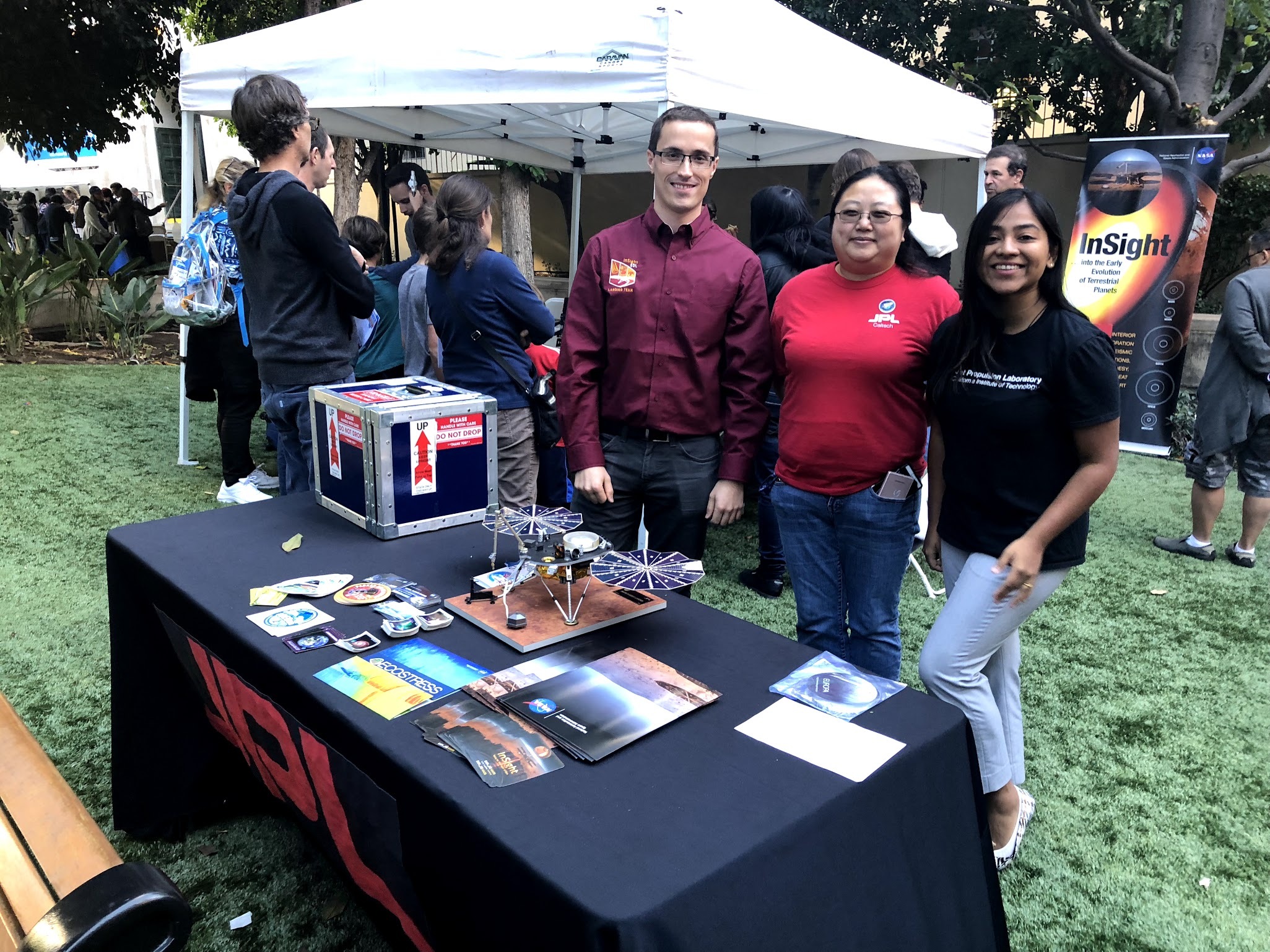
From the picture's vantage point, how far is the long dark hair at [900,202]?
6.27ft

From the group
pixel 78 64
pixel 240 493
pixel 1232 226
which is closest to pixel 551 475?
pixel 240 493

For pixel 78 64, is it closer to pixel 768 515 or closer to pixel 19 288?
pixel 19 288

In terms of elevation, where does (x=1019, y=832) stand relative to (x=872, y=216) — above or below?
below

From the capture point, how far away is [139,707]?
6.57ft

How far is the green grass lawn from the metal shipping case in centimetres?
37

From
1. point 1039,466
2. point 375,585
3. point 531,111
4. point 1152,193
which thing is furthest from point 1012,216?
point 1152,193

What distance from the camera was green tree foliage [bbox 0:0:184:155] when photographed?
10492 millimetres

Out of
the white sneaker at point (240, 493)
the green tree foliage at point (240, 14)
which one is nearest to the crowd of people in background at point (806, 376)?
the white sneaker at point (240, 493)

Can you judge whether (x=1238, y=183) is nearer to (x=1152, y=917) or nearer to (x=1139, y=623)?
(x=1139, y=623)

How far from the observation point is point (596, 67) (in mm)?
3201

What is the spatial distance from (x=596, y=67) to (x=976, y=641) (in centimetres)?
246

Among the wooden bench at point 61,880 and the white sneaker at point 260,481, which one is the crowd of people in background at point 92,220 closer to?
the white sneaker at point 260,481

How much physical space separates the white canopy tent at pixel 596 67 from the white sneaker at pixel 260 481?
744 mm

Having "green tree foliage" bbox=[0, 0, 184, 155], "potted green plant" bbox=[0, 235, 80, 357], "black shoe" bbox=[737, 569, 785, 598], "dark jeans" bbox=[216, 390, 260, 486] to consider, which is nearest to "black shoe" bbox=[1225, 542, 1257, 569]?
"black shoe" bbox=[737, 569, 785, 598]
